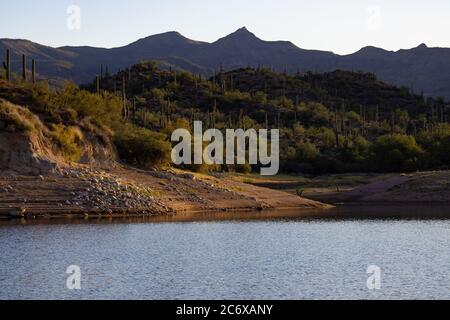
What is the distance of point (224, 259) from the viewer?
111ft

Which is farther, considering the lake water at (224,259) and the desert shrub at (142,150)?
the desert shrub at (142,150)

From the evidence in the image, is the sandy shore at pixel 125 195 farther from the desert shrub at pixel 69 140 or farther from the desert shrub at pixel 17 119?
the desert shrub at pixel 17 119

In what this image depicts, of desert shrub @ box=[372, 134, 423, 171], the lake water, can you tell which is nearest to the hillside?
the lake water

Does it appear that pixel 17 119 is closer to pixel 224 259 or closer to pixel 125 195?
pixel 125 195

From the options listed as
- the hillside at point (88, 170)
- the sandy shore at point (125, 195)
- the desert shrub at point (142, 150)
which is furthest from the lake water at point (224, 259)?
the desert shrub at point (142, 150)

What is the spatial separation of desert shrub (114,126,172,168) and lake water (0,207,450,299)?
18.6 meters

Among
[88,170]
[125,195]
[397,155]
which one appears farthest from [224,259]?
[397,155]

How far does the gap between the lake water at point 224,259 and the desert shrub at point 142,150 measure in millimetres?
18564

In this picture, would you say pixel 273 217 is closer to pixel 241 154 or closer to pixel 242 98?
pixel 241 154

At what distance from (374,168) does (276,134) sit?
1587cm

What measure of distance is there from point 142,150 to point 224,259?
38815mm

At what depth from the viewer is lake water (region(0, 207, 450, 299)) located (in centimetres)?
2612

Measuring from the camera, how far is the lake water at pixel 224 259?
2612 cm

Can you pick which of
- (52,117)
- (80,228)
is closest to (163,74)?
(52,117)
